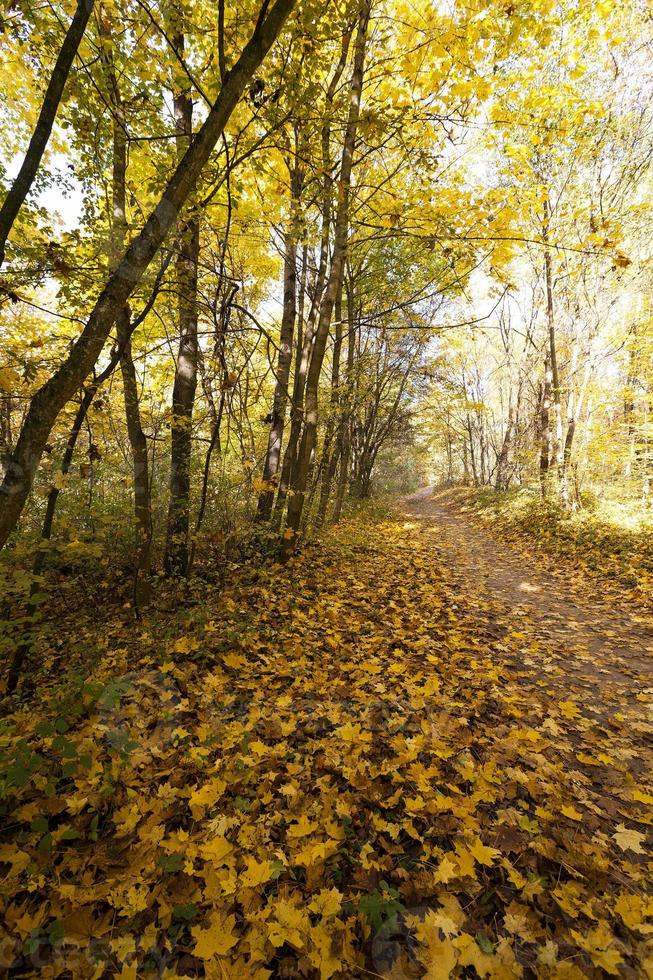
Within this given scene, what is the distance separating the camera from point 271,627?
16.0ft

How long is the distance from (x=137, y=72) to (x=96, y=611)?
21.4ft

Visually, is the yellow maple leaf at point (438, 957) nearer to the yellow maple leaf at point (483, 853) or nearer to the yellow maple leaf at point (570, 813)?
the yellow maple leaf at point (483, 853)

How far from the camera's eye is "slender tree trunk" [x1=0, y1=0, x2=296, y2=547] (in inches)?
84.4

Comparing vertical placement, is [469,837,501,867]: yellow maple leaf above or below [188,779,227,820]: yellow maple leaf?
below

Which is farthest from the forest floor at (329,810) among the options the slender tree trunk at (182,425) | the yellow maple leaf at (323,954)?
the slender tree trunk at (182,425)

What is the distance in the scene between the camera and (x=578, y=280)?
11.1m

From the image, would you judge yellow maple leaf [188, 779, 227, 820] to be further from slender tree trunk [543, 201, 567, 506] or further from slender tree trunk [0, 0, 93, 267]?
slender tree trunk [543, 201, 567, 506]

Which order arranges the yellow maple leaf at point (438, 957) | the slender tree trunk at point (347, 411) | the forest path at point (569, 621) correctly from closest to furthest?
the yellow maple leaf at point (438, 957)
the forest path at point (569, 621)
the slender tree trunk at point (347, 411)

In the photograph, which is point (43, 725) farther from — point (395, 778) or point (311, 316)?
point (311, 316)

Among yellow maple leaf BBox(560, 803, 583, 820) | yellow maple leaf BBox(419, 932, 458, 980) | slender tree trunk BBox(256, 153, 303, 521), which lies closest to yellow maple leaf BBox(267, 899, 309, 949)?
yellow maple leaf BBox(419, 932, 458, 980)

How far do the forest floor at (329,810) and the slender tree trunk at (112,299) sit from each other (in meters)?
1.47

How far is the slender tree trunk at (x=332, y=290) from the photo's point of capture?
5.34 metres

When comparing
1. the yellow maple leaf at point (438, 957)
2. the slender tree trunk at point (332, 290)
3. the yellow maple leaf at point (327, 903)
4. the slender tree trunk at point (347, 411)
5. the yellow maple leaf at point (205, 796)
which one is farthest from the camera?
the slender tree trunk at point (347, 411)

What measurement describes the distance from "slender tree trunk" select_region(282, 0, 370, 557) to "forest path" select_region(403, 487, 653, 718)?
3.22 meters
